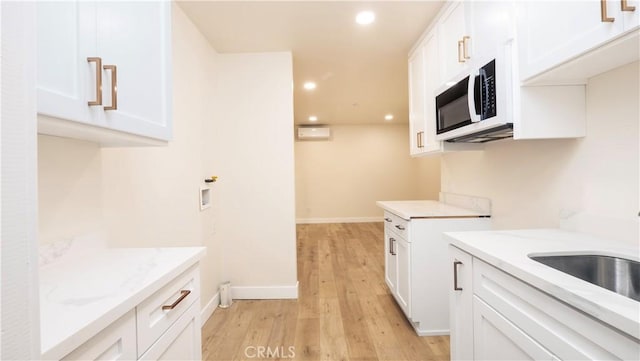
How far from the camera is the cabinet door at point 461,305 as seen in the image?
1.19m

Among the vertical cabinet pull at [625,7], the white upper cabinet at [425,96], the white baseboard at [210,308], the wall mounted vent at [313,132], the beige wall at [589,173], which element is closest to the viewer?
the vertical cabinet pull at [625,7]

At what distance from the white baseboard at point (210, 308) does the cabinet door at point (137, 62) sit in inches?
66.5

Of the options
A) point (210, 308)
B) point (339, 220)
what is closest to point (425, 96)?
point (210, 308)

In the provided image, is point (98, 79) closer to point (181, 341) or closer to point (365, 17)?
point (181, 341)

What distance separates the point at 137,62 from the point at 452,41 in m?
1.87

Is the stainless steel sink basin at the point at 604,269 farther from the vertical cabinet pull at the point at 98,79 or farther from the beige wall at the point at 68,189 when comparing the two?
the beige wall at the point at 68,189

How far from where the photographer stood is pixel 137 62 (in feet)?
3.26

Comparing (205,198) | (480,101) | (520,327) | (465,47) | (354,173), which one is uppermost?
(465,47)

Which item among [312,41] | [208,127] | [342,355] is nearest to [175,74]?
[208,127]

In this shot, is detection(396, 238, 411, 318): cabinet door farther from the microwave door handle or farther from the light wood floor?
the microwave door handle

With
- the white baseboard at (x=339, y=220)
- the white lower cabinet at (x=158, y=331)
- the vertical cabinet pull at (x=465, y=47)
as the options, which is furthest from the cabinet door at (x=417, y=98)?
the white baseboard at (x=339, y=220)

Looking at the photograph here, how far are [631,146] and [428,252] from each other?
1.19 m

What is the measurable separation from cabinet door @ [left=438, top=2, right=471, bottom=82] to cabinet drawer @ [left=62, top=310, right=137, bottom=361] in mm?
2034

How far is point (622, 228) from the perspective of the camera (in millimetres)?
1137
